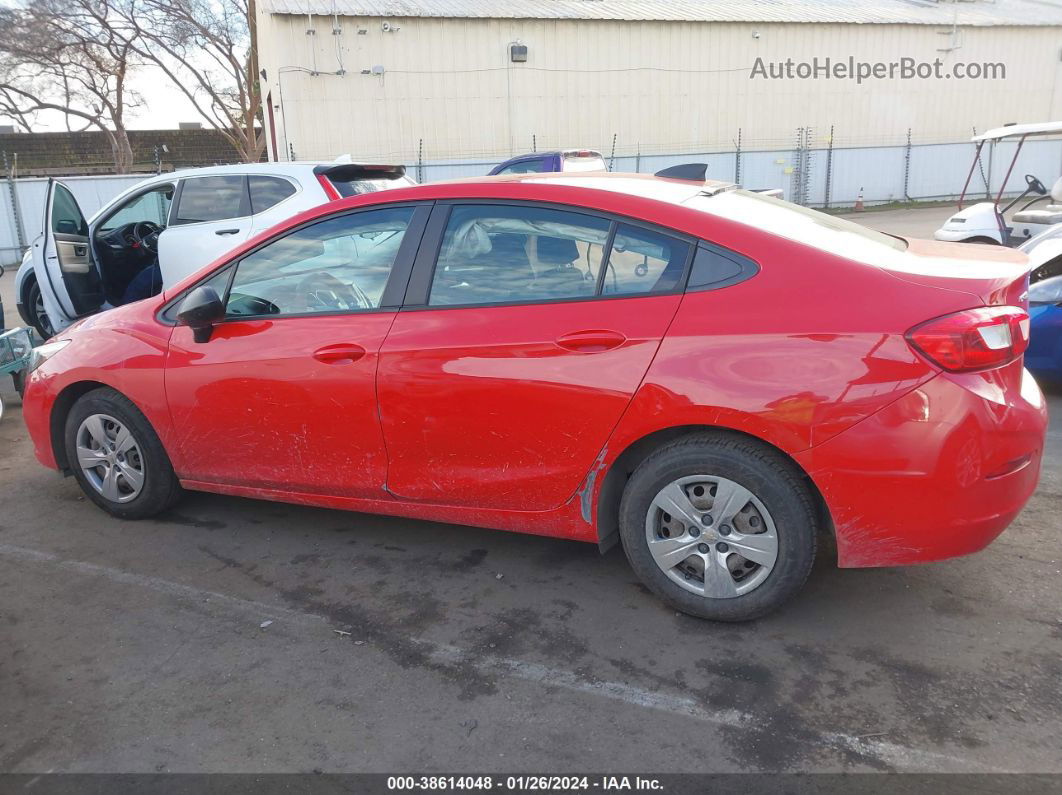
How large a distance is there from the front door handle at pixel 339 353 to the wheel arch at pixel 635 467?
114 centimetres

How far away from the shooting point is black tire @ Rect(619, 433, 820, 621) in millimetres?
3082

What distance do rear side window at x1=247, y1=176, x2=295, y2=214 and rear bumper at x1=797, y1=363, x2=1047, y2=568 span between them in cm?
554

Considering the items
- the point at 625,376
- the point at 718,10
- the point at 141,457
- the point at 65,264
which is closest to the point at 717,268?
the point at 625,376

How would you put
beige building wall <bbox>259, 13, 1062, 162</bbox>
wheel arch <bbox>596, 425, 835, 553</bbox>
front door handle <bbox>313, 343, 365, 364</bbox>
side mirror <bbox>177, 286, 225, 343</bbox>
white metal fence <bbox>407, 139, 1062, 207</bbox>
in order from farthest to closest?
white metal fence <bbox>407, 139, 1062, 207</bbox>, beige building wall <bbox>259, 13, 1062, 162</bbox>, side mirror <bbox>177, 286, 225, 343</bbox>, front door handle <bbox>313, 343, 365, 364</bbox>, wheel arch <bbox>596, 425, 835, 553</bbox>

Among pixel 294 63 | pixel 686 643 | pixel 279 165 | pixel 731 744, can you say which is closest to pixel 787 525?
pixel 686 643

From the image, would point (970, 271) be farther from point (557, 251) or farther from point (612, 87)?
point (612, 87)

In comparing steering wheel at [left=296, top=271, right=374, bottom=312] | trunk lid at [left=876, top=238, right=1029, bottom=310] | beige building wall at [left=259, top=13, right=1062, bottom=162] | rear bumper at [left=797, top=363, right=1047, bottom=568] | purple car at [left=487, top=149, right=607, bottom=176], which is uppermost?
beige building wall at [left=259, top=13, right=1062, bottom=162]

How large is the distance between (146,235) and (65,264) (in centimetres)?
184

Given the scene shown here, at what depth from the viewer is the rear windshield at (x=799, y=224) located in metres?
3.25

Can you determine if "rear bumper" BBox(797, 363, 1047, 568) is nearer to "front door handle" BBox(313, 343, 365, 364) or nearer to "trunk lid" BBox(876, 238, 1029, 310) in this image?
"trunk lid" BBox(876, 238, 1029, 310)

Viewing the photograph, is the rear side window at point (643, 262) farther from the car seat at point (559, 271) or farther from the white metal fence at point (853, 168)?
the white metal fence at point (853, 168)

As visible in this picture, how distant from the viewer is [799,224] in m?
3.47

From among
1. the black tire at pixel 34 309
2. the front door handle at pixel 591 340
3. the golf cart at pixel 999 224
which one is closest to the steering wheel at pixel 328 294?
the front door handle at pixel 591 340

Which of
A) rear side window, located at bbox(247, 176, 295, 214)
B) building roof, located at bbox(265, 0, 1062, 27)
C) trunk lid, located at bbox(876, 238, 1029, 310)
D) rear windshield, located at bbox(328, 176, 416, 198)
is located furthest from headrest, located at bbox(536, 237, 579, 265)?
building roof, located at bbox(265, 0, 1062, 27)
